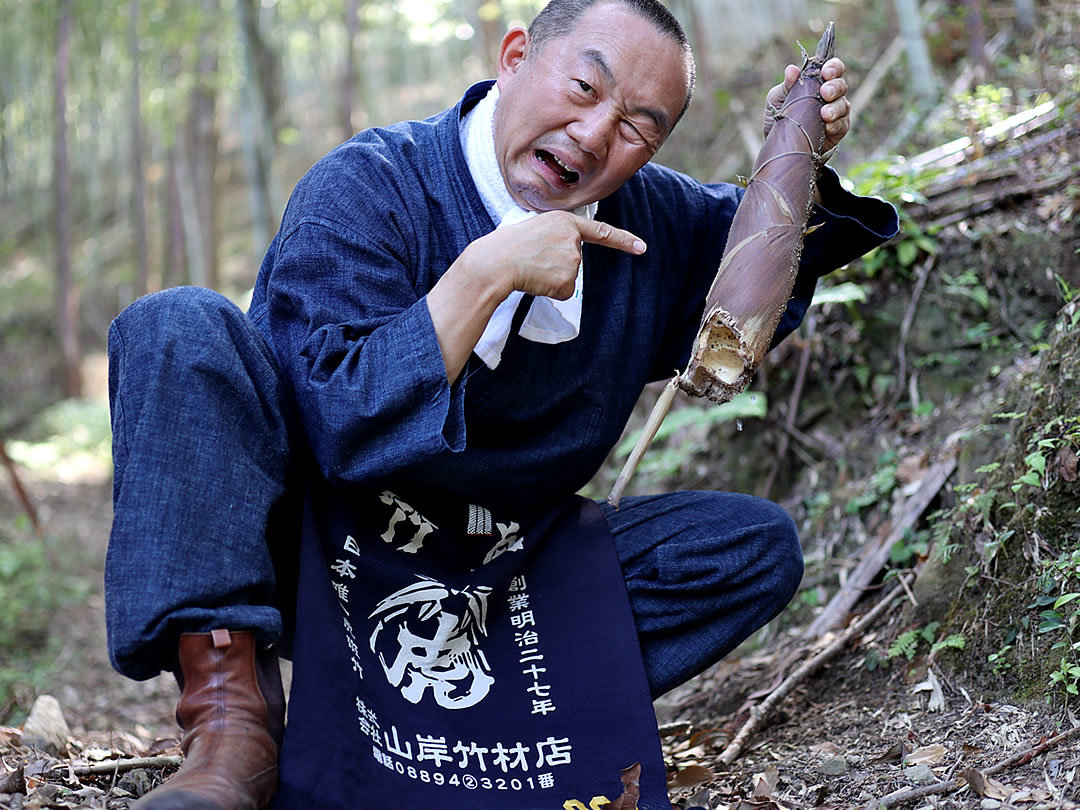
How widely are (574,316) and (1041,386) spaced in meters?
1.23

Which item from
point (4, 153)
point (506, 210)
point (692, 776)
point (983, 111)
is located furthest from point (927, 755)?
point (4, 153)

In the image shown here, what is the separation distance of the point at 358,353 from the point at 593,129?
0.74 metres

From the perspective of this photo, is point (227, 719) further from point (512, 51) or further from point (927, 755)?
point (512, 51)

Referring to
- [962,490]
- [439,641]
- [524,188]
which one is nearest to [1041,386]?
[962,490]

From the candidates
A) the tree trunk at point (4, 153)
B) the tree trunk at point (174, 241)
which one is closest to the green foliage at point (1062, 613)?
the tree trunk at point (174, 241)

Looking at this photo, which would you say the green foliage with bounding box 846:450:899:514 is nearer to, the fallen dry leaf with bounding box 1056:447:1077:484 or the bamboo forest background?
the fallen dry leaf with bounding box 1056:447:1077:484

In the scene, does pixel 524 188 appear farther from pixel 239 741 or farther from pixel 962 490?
pixel 962 490

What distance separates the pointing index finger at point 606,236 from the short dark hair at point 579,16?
402 mm

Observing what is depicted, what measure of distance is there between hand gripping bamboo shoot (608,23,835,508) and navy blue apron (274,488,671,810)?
1.11 ft

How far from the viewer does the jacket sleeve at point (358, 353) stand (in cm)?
180

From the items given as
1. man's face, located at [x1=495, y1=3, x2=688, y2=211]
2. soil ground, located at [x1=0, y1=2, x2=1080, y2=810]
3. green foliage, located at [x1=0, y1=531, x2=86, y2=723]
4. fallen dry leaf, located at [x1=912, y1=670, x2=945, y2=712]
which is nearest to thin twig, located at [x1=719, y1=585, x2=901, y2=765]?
soil ground, located at [x1=0, y1=2, x2=1080, y2=810]

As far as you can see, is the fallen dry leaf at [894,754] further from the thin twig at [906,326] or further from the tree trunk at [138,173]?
the tree trunk at [138,173]

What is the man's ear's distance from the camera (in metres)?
2.35

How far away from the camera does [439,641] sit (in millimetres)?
2125
